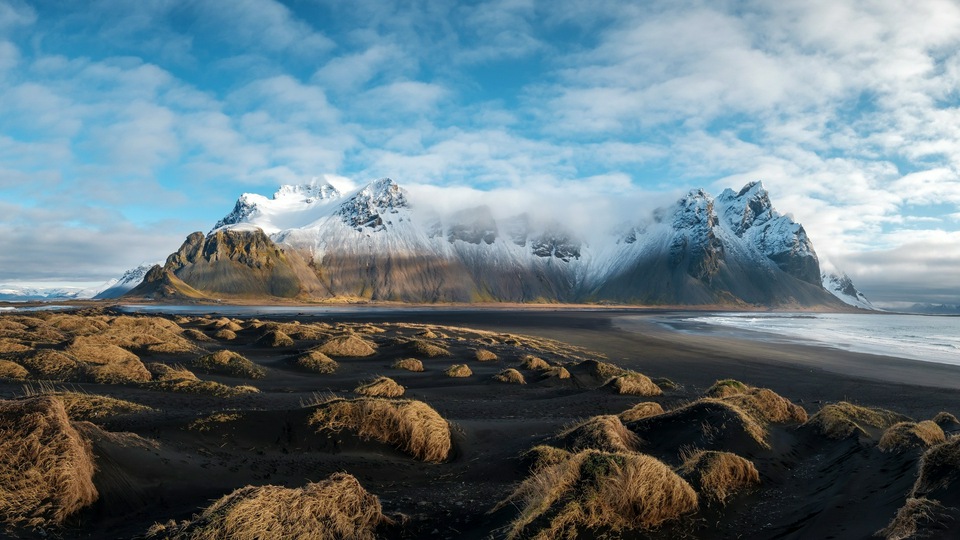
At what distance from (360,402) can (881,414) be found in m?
17.1

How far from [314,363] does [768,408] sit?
21.4 meters

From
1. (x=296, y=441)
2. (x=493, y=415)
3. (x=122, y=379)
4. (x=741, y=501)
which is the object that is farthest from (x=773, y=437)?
(x=122, y=379)

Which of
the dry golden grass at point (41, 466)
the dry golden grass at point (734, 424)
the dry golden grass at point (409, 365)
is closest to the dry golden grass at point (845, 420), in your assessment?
the dry golden grass at point (734, 424)

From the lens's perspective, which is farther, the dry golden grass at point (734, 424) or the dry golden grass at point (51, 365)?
the dry golden grass at point (51, 365)

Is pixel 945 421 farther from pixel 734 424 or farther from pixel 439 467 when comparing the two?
pixel 439 467

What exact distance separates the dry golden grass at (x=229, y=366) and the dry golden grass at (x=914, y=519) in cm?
2362

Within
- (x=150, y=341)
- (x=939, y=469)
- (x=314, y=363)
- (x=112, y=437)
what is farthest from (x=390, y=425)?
(x=150, y=341)

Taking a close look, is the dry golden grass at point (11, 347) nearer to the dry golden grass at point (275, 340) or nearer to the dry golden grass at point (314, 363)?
the dry golden grass at point (314, 363)

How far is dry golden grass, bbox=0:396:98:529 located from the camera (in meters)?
6.88

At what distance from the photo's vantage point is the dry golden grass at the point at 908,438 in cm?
1082

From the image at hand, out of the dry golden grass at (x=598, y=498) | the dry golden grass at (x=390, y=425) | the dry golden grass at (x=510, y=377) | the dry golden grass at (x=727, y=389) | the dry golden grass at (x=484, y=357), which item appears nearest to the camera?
the dry golden grass at (x=598, y=498)

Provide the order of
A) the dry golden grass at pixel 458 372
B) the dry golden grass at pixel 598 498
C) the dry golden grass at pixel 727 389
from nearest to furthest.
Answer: the dry golden grass at pixel 598 498 < the dry golden grass at pixel 727 389 < the dry golden grass at pixel 458 372

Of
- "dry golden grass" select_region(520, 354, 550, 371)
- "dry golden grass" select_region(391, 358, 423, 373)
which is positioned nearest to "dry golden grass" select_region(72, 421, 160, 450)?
"dry golden grass" select_region(391, 358, 423, 373)

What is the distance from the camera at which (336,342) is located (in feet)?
110
